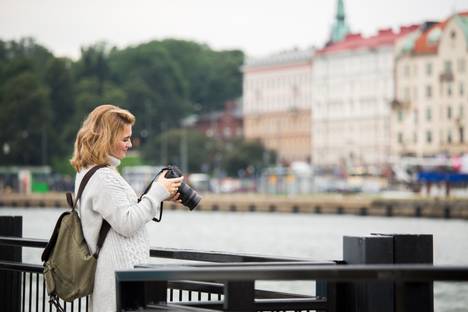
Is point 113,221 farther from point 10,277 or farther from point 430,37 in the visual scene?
point 430,37

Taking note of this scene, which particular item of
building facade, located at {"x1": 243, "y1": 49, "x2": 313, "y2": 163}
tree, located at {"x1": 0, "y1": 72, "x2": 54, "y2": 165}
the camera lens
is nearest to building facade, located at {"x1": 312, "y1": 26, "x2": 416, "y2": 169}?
building facade, located at {"x1": 243, "y1": 49, "x2": 313, "y2": 163}

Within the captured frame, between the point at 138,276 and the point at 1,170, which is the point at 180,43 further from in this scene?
the point at 138,276

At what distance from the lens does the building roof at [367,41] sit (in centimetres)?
13938

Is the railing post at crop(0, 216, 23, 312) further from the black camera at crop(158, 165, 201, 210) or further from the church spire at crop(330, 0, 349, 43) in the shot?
the church spire at crop(330, 0, 349, 43)

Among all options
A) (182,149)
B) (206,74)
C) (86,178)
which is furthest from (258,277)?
(206,74)

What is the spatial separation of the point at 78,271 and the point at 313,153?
140 meters

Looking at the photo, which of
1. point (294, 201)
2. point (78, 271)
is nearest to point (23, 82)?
point (294, 201)

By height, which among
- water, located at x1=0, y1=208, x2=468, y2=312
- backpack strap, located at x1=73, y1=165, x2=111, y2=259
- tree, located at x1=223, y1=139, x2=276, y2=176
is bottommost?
water, located at x1=0, y1=208, x2=468, y2=312

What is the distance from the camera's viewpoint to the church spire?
158250 millimetres

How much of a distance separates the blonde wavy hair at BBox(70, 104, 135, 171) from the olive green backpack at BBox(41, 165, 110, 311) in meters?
0.27

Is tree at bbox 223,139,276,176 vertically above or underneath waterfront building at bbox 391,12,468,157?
underneath

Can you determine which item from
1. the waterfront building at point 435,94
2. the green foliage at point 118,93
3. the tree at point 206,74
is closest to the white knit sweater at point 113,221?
the green foliage at point 118,93

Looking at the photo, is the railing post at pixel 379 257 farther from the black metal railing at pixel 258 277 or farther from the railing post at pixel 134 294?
the railing post at pixel 134 294

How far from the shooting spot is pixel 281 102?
506 ft
